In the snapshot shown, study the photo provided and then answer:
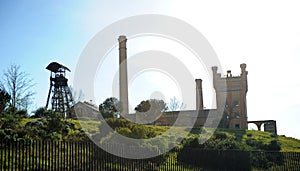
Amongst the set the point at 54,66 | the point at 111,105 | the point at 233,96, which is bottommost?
the point at 111,105

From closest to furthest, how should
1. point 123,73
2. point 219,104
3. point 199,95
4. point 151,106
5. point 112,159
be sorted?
point 112,159 < point 151,106 < point 123,73 < point 219,104 < point 199,95

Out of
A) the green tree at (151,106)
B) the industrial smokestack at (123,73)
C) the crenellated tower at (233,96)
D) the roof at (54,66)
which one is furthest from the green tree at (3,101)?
the crenellated tower at (233,96)

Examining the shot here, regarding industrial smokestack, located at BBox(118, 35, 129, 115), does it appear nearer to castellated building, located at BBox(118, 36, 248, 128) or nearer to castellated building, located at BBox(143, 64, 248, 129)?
castellated building, located at BBox(118, 36, 248, 128)

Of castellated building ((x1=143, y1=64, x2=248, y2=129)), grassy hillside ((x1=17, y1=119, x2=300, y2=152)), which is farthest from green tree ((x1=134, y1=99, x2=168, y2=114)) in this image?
grassy hillside ((x1=17, y1=119, x2=300, y2=152))

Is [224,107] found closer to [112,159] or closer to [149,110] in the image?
[149,110]

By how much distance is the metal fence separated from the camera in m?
11.8

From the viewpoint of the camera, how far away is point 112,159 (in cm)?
1448

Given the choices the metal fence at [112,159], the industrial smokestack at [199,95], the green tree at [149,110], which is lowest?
the metal fence at [112,159]

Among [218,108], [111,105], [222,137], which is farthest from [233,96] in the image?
[222,137]

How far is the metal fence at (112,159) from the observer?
11.8m

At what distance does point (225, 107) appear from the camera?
62.5 metres

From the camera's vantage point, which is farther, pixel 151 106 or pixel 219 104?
pixel 219 104

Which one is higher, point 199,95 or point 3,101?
point 199,95

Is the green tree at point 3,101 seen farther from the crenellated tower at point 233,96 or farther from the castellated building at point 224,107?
the crenellated tower at point 233,96
